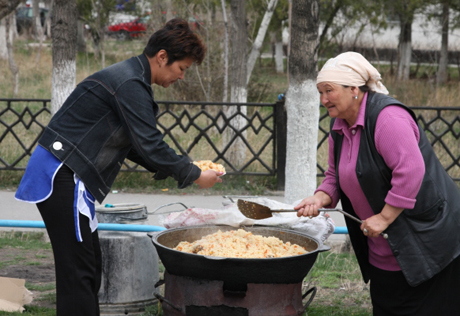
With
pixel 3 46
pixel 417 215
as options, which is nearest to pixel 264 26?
pixel 417 215

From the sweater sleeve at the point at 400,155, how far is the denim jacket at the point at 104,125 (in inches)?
42.6

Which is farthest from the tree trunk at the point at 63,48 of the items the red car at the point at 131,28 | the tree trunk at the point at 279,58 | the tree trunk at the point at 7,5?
the tree trunk at the point at 279,58

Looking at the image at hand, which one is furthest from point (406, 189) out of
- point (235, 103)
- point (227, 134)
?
point (227, 134)

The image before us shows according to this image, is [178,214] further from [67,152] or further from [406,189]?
[406,189]

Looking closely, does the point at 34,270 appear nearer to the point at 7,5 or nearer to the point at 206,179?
the point at 206,179

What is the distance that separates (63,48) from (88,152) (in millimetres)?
3921

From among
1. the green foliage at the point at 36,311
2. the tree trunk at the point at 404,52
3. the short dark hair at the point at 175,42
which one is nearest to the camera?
the short dark hair at the point at 175,42

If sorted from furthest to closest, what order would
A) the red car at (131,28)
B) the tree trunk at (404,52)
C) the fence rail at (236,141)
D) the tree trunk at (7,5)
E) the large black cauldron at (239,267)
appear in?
the tree trunk at (404,52) → the red car at (131,28) → the fence rail at (236,141) → the tree trunk at (7,5) → the large black cauldron at (239,267)

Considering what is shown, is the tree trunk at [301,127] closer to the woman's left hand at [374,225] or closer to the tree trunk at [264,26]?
the woman's left hand at [374,225]

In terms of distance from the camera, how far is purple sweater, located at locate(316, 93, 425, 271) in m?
2.76

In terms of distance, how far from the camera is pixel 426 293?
3.03 meters

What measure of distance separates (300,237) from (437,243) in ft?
3.06

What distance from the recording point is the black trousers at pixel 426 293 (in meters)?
3.03

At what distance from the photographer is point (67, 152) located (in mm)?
3061
